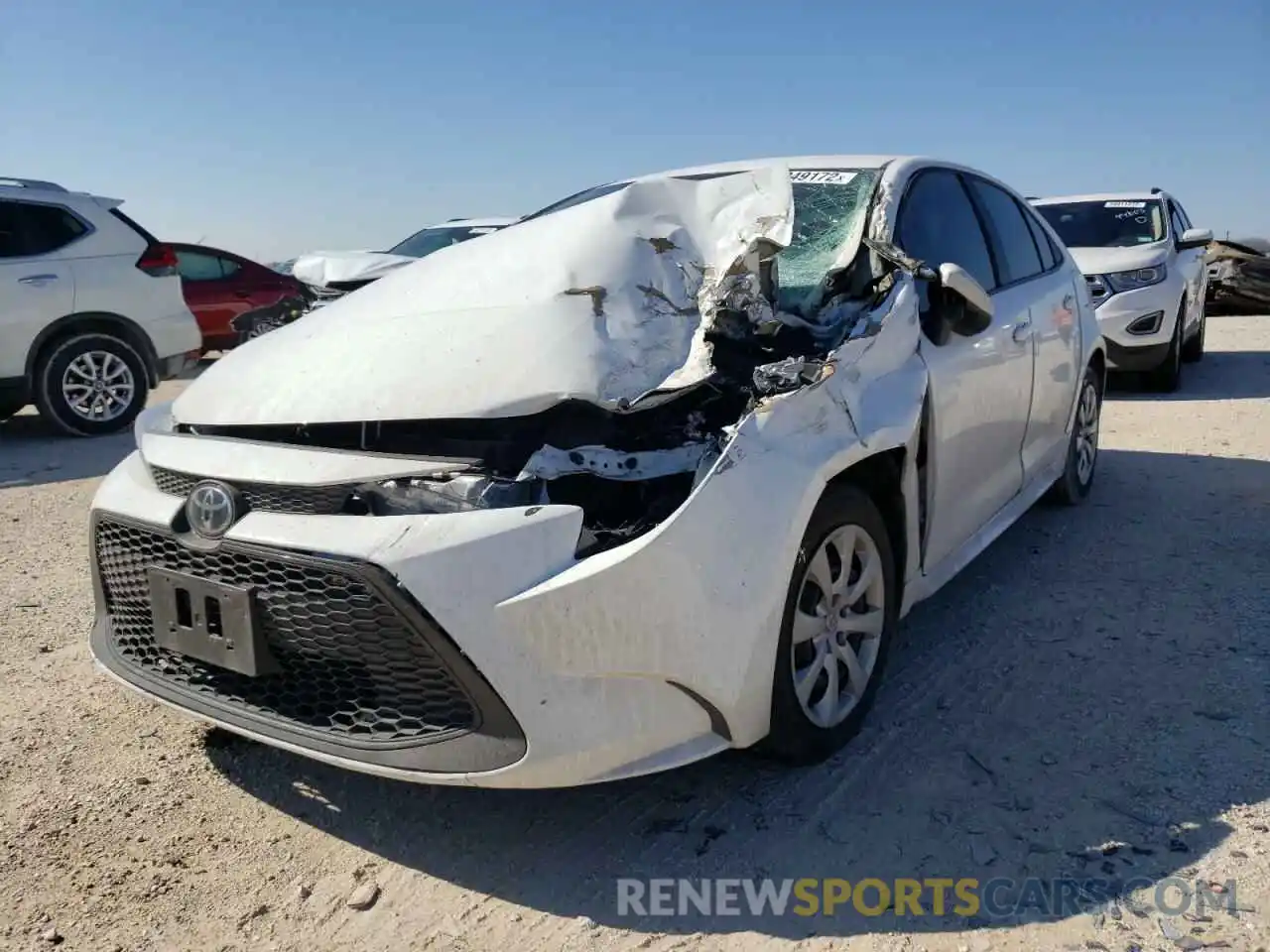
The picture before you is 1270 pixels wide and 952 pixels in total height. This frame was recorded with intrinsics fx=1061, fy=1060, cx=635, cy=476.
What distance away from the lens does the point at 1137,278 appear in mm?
8609

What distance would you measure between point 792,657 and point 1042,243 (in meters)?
2.97

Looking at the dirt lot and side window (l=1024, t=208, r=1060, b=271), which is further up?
side window (l=1024, t=208, r=1060, b=271)

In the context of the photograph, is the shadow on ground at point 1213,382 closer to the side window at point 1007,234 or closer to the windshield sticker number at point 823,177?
the side window at point 1007,234

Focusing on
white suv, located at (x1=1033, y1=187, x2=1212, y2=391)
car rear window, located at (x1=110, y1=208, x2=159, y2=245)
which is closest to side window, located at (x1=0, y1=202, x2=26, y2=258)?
car rear window, located at (x1=110, y1=208, x2=159, y2=245)

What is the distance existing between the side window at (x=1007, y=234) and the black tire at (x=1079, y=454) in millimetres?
802

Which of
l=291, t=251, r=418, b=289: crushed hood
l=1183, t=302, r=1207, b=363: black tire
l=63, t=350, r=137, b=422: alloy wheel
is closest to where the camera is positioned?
l=291, t=251, r=418, b=289: crushed hood

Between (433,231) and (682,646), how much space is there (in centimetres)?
964

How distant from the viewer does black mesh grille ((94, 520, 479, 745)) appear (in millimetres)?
2189

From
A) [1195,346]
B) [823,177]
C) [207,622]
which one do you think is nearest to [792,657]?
[207,622]

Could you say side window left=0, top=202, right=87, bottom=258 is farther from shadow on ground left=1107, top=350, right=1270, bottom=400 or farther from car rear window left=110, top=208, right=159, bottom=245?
shadow on ground left=1107, top=350, right=1270, bottom=400

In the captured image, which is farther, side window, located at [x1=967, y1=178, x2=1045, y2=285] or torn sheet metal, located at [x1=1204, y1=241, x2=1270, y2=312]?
torn sheet metal, located at [x1=1204, y1=241, x2=1270, y2=312]

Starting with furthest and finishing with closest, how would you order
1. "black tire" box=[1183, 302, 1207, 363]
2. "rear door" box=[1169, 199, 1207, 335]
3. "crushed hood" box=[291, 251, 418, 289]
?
"black tire" box=[1183, 302, 1207, 363], "rear door" box=[1169, 199, 1207, 335], "crushed hood" box=[291, 251, 418, 289]

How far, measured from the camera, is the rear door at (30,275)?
752cm

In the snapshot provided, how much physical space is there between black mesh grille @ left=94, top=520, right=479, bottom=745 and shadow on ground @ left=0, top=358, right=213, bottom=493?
15.7 ft
